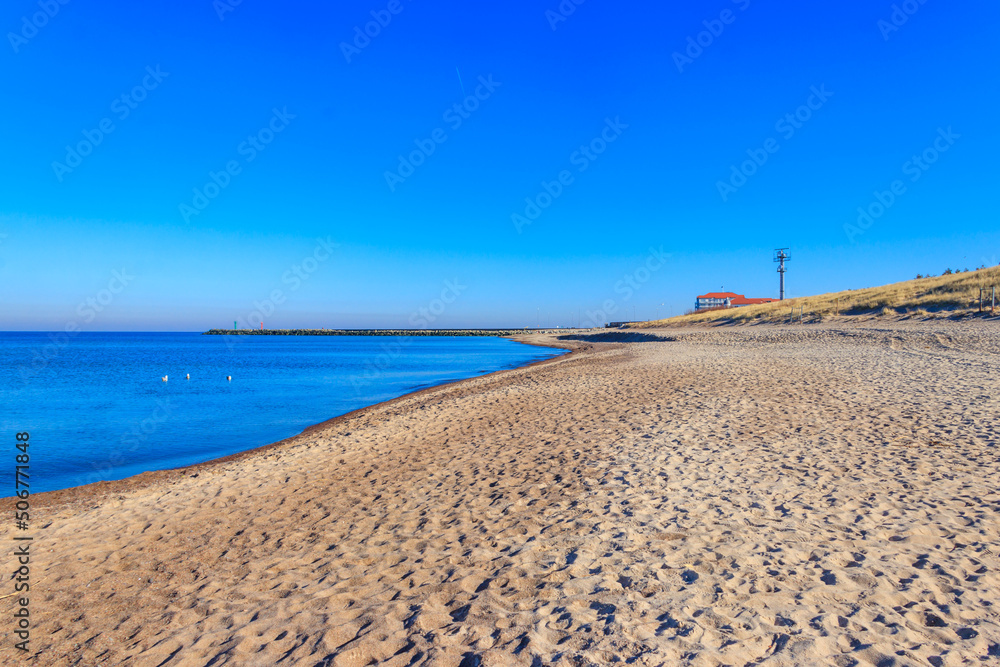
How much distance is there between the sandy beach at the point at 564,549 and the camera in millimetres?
3740

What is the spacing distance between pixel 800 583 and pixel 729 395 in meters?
9.57

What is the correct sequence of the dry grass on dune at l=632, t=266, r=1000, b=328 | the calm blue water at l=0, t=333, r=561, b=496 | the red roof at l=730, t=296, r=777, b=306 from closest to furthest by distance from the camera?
the calm blue water at l=0, t=333, r=561, b=496 < the dry grass on dune at l=632, t=266, r=1000, b=328 < the red roof at l=730, t=296, r=777, b=306

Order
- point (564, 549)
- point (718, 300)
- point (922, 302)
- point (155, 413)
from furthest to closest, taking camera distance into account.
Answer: point (718, 300) → point (922, 302) → point (155, 413) → point (564, 549)

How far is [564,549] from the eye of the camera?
5.18 meters

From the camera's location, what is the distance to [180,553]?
6246 millimetres

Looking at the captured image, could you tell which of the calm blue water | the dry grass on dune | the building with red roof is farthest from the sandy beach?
the building with red roof

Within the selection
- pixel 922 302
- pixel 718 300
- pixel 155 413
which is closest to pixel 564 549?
pixel 155 413

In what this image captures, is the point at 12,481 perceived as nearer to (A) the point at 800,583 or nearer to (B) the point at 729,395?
(A) the point at 800,583

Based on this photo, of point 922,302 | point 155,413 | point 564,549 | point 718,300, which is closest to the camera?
point 564,549

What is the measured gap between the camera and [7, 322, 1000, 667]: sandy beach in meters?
3.74

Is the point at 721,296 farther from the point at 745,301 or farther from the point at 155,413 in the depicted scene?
the point at 155,413

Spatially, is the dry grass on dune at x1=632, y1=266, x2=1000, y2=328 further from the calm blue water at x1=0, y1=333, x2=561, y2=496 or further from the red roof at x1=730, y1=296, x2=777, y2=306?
the red roof at x1=730, y1=296, x2=777, y2=306

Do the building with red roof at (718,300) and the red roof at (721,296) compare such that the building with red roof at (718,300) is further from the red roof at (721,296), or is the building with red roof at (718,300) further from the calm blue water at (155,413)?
the calm blue water at (155,413)

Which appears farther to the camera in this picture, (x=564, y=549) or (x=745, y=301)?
(x=745, y=301)
